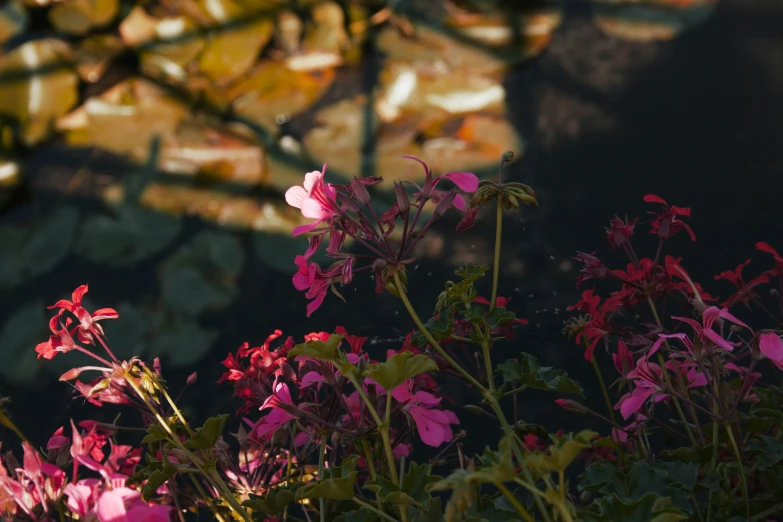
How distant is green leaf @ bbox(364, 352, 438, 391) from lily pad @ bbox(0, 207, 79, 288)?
54.9 inches

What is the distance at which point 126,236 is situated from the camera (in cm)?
175

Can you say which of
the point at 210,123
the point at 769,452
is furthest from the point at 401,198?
the point at 210,123

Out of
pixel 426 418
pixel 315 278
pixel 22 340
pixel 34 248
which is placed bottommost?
pixel 22 340

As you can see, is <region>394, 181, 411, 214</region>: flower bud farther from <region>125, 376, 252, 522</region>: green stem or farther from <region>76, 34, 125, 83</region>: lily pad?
<region>76, 34, 125, 83</region>: lily pad

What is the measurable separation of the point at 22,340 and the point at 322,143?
797 mm

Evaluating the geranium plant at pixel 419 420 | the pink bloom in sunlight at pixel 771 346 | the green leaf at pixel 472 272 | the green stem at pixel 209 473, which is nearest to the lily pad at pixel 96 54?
A: the geranium plant at pixel 419 420

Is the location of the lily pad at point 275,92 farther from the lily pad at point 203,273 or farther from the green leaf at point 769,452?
the green leaf at point 769,452

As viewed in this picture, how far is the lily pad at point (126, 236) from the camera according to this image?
174 cm

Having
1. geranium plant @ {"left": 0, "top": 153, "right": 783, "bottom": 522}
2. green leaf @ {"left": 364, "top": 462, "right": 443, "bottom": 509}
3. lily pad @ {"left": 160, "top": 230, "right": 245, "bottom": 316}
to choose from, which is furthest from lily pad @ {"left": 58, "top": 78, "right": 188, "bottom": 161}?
green leaf @ {"left": 364, "top": 462, "right": 443, "bottom": 509}

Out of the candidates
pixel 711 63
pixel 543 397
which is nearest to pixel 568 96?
pixel 711 63

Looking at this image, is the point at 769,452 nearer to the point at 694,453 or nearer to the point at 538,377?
the point at 694,453

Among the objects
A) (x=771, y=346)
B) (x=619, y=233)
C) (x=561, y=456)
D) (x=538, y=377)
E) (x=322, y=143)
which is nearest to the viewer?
(x=561, y=456)

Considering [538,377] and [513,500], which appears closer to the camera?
[513,500]

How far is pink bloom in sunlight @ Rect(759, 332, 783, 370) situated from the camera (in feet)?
2.06
